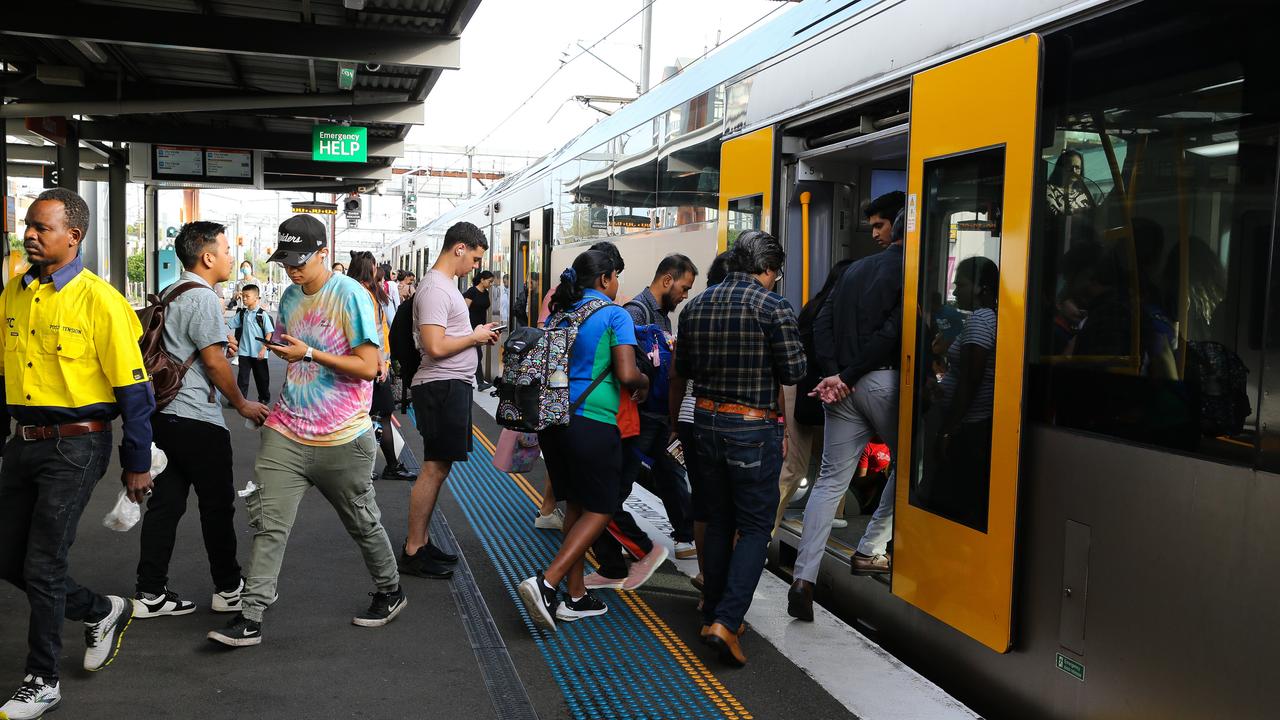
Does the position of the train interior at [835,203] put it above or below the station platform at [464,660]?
above

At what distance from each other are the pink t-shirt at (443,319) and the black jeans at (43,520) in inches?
76.7

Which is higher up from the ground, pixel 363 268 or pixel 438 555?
pixel 363 268

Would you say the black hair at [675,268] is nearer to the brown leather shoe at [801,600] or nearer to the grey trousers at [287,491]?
the brown leather shoe at [801,600]

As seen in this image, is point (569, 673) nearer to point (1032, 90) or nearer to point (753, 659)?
point (753, 659)

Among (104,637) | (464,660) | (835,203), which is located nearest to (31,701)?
(104,637)

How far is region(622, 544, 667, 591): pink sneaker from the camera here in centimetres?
561

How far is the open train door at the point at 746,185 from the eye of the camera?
5.91 m

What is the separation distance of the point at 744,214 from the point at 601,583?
2.21 m

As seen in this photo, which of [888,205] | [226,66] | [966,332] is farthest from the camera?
[226,66]

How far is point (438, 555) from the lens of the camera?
19.2 feet

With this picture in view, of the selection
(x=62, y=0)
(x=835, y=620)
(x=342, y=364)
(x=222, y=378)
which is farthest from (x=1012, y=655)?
(x=62, y=0)

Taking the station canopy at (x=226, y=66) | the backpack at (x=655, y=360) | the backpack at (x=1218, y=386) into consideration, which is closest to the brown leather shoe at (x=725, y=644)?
the backpack at (x=655, y=360)

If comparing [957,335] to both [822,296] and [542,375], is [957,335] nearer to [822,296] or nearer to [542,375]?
[822,296]

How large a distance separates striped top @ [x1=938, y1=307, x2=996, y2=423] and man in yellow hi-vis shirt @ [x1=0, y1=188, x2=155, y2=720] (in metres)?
2.99
